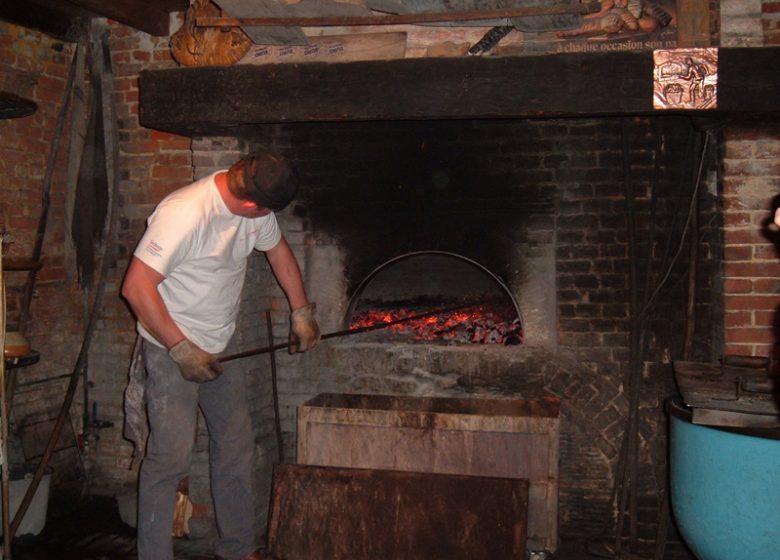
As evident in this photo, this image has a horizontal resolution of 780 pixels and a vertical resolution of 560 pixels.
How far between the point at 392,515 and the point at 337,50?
2277mm

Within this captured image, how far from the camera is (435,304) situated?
5266 mm

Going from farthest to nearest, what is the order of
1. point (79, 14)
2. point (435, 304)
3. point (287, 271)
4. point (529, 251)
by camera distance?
point (435, 304), point (79, 14), point (529, 251), point (287, 271)

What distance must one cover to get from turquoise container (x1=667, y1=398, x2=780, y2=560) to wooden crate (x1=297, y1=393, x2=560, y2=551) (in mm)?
670

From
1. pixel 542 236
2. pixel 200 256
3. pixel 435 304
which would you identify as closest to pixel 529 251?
pixel 542 236

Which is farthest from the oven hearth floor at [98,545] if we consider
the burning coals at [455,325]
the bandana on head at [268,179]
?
the bandana on head at [268,179]

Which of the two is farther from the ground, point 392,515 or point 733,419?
point 733,419

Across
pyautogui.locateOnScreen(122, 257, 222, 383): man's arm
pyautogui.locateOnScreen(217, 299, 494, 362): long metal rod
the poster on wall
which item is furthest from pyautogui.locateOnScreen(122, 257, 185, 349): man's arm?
the poster on wall

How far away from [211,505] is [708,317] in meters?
2.94

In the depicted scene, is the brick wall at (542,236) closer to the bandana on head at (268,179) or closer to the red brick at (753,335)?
the red brick at (753,335)

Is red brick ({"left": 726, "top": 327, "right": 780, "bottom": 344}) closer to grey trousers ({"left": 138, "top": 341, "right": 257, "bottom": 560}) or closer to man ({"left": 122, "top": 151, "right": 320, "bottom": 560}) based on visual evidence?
man ({"left": 122, "top": 151, "right": 320, "bottom": 560})

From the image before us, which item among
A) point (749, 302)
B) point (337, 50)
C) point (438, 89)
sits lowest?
point (749, 302)

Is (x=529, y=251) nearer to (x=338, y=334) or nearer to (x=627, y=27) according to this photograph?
(x=338, y=334)

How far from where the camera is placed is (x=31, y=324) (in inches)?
190

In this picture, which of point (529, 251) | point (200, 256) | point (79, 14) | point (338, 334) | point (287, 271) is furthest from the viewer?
point (79, 14)
